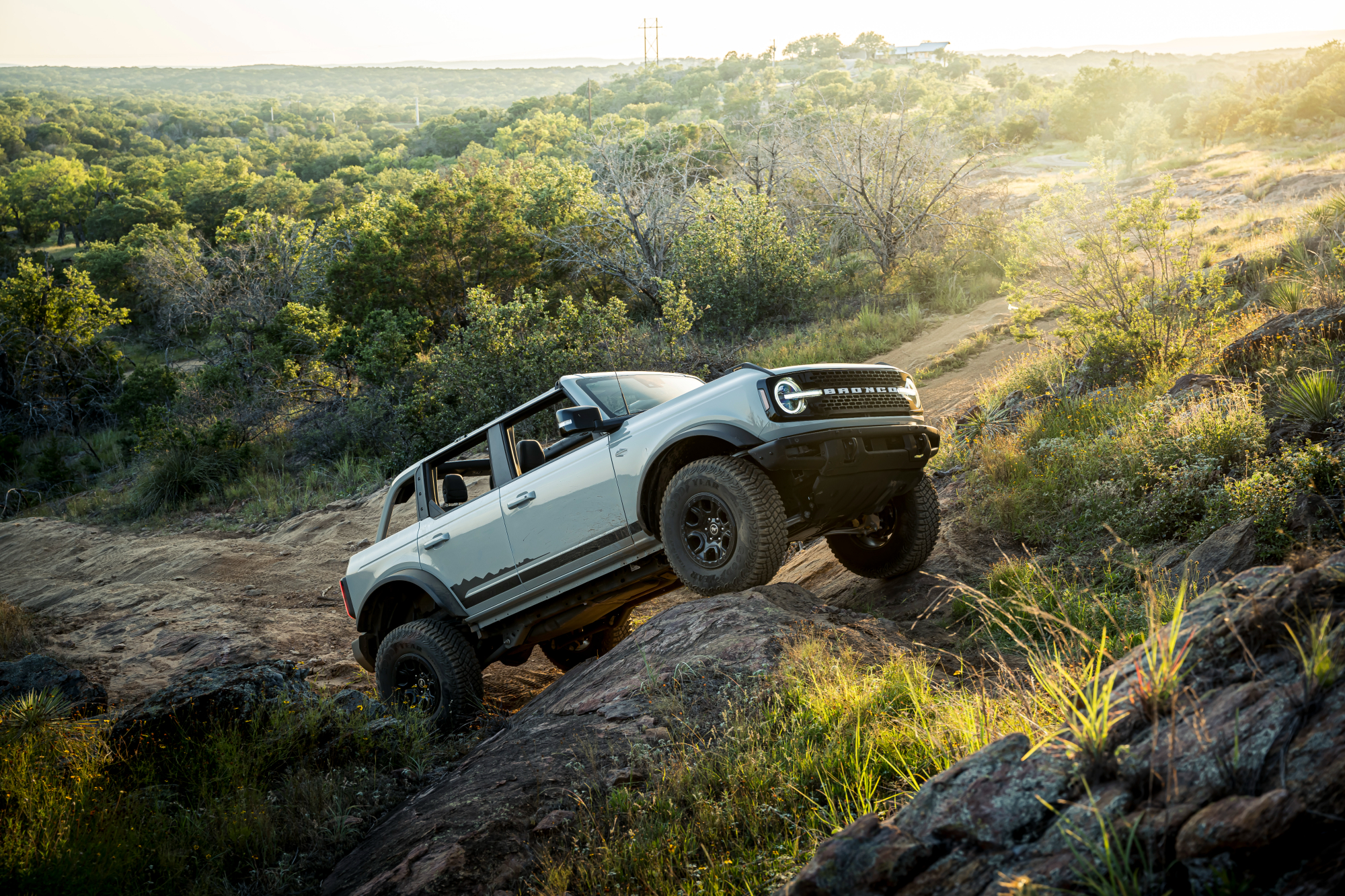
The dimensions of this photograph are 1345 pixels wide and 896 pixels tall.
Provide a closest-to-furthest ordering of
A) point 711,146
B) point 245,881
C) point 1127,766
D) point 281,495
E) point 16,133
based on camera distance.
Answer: point 1127,766
point 245,881
point 281,495
point 711,146
point 16,133

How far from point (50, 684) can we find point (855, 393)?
677 cm

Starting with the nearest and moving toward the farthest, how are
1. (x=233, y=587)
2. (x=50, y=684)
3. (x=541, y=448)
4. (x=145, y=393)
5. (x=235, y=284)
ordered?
1. (x=541, y=448)
2. (x=50, y=684)
3. (x=233, y=587)
4. (x=145, y=393)
5. (x=235, y=284)

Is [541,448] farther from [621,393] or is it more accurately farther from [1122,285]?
[1122,285]

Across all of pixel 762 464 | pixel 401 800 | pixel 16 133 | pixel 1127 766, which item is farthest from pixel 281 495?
pixel 16 133

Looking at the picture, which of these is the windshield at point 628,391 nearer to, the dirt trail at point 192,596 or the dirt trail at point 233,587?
the dirt trail at point 233,587

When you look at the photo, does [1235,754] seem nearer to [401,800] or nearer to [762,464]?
[762,464]

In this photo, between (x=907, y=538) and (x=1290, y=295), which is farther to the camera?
(x=1290, y=295)

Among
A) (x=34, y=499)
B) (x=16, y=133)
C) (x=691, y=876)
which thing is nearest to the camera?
(x=691, y=876)

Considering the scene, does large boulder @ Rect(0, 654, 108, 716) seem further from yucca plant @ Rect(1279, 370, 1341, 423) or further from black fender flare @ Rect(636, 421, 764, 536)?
yucca plant @ Rect(1279, 370, 1341, 423)

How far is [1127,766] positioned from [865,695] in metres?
1.81

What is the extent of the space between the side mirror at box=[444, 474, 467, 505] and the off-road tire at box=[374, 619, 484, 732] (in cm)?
101

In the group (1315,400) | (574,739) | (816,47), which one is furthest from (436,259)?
(816,47)

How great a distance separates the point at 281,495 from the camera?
17.4 metres

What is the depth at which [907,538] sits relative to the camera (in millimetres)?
5965
